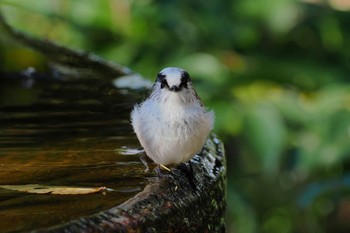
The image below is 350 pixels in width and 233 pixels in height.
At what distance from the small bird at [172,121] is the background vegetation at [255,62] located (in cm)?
181

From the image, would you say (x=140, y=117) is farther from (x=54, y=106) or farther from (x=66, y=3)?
(x=66, y=3)

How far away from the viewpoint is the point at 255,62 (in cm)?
478

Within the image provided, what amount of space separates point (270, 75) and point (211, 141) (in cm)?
226

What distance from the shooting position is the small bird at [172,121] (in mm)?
2125

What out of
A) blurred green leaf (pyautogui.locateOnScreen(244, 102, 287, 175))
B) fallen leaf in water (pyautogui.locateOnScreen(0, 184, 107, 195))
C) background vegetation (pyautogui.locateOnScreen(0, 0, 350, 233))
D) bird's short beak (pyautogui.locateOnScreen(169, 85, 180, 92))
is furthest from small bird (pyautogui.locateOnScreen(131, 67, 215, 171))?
background vegetation (pyautogui.locateOnScreen(0, 0, 350, 233))

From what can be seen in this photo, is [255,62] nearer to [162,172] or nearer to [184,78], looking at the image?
[184,78]

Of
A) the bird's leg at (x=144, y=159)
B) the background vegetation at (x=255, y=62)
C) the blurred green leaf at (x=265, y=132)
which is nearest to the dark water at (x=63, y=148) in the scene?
the bird's leg at (x=144, y=159)

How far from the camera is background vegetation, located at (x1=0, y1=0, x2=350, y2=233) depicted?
4.29 m

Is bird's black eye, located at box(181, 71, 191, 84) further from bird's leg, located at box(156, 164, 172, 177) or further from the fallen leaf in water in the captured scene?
the fallen leaf in water

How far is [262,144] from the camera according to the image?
13.1 ft

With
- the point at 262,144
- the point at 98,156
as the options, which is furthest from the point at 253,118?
the point at 98,156

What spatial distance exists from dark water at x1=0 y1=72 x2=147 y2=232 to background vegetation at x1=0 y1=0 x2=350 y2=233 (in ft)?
4.32

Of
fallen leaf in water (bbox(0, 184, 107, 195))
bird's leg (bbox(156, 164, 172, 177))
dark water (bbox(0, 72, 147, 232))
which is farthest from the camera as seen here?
bird's leg (bbox(156, 164, 172, 177))

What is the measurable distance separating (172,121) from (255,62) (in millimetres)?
2622
